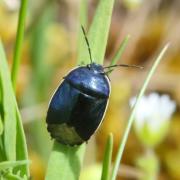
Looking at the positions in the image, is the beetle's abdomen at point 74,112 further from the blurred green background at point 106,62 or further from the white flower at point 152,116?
the blurred green background at point 106,62

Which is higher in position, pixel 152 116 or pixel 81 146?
pixel 81 146

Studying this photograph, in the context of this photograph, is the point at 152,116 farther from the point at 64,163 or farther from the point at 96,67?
the point at 64,163

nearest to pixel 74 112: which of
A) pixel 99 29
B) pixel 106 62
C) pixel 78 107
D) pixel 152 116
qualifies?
pixel 78 107

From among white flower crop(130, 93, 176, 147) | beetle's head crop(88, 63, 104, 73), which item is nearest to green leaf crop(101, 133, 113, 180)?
beetle's head crop(88, 63, 104, 73)

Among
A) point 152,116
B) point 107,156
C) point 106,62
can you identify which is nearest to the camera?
point 107,156

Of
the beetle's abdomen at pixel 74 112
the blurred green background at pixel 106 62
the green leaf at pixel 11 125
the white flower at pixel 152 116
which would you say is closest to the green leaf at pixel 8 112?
the green leaf at pixel 11 125

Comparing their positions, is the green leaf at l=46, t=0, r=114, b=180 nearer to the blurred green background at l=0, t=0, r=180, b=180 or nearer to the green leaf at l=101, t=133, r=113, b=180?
the green leaf at l=101, t=133, r=113, b=180
